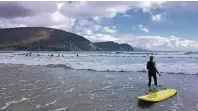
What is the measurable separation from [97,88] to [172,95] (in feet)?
17.8

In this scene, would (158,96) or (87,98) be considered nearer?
(158,96)

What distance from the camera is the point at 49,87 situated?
787 inches

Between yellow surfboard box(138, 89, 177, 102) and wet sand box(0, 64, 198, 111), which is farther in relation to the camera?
yellow surfboard box(138, 89, 177, 102)

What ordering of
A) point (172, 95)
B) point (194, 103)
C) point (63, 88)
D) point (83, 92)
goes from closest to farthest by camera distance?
point (194, 103), point (172, 95), point (83, 92), point (63, 88)

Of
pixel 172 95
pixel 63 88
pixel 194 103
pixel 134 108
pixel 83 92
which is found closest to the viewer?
pixel 134 108

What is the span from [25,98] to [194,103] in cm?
930

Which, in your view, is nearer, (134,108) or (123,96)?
(134,108)

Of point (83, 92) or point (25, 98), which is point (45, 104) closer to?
point (25, 98)

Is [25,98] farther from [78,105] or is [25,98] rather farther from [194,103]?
[194,103]

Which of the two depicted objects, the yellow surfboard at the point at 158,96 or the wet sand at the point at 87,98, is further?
the yellow surfboard at the point at 158,96

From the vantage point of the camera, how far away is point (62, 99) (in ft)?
51.7

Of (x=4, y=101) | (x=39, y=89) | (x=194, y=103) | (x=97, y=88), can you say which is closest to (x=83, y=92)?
(x=97, y=88)

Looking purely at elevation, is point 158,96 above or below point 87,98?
above

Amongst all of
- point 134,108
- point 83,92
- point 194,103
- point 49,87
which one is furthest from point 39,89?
point 194,103
